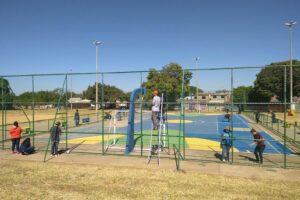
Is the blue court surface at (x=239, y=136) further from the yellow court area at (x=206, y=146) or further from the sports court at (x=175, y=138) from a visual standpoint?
the yellow court area at (x=206, y=146)

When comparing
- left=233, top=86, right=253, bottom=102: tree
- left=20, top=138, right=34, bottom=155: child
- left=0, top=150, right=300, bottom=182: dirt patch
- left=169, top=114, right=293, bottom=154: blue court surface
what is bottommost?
left=169, top=114, right=293, bottom=154: blue court surface

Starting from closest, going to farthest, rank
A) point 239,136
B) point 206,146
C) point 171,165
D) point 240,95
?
point 171,165 < point 206,146 < point 239,136 < point 240,95

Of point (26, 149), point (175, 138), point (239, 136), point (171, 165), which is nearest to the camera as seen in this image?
point (171, 165)

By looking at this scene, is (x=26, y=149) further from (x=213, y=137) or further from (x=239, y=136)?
(x=239, y=136)

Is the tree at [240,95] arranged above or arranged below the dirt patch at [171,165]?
above

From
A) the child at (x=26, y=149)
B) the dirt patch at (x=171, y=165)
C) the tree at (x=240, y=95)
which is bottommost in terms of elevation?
the dirt patch at (x=171, y=165)

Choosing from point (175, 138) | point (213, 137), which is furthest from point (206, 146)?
point (213, 137)

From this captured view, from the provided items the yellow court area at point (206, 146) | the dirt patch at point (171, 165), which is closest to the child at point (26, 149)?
the dirt patch at point (171, 165)

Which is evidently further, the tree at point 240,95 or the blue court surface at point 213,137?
the tree at point 240,95

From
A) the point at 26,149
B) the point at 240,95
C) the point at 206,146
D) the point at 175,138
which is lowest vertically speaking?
the point at 206,146

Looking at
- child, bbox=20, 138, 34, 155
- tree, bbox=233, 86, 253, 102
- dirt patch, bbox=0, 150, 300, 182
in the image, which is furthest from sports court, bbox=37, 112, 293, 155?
tree, bbox=233, 86, 253, 102

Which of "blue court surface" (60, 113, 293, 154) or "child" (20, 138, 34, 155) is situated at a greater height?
"child" (20, 138, 34, 155)

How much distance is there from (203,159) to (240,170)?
183cm

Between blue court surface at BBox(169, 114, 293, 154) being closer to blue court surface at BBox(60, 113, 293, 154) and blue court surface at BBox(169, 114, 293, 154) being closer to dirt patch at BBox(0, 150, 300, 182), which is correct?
blue court surface at BBox(60, 113, 293, 154)
